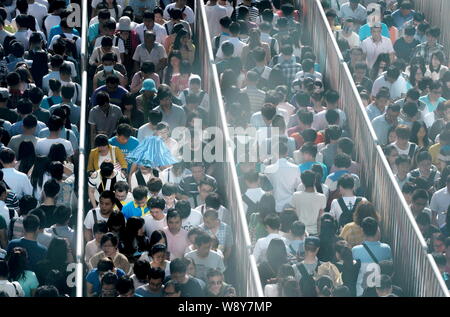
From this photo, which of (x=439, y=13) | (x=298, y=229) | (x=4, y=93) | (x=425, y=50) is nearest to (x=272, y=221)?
(x=298, y=229)

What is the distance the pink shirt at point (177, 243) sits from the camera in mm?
17984

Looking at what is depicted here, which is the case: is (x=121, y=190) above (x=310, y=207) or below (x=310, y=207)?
above

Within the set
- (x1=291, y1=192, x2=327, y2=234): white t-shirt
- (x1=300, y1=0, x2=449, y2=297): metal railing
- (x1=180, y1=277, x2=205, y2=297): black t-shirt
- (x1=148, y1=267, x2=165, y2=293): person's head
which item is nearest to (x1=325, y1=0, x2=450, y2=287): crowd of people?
(x1=300, y1=0, x2=449, y2=297): metal railing

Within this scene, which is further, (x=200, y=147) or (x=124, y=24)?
(x=124, y=24)

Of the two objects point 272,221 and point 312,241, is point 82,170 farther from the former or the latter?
point 312,241

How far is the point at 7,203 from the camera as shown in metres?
18.9

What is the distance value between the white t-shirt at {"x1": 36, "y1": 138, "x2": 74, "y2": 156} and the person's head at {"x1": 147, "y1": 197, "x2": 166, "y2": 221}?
236 centimetres

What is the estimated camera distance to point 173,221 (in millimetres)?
17969

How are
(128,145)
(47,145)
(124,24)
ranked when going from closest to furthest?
(47,145)
(128,145)
(124,24)

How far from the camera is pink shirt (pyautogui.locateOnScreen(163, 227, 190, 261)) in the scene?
18.0 meters

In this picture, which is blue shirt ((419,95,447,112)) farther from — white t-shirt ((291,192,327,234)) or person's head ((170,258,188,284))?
person's head ((170,258,188,284))

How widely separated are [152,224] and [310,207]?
1954mm

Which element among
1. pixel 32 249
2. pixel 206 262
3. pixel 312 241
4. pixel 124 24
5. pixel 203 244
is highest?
pixel 124 24
